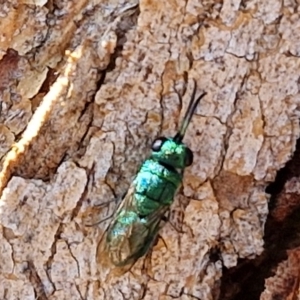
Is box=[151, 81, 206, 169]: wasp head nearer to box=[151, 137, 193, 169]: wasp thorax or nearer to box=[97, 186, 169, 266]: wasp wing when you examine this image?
box=[151, 137, 193, 169]: wasp thorax

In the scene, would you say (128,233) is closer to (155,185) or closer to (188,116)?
(155,185)

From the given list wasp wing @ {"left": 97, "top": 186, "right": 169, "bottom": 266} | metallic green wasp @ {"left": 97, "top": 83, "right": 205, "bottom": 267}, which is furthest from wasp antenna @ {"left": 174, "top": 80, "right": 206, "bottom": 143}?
wasp wing @ {"left": 97, "top": 186, "right": 169, "bottom": 266}

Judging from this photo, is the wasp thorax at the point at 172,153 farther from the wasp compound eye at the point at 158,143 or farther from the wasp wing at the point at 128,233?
the wasp wing at the point at 128,233

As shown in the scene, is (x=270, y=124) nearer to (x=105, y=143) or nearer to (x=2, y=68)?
(x=105, y=143)

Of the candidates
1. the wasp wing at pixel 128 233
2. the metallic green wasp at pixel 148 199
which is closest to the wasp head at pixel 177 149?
the metallic green wasp at pixel 148 199

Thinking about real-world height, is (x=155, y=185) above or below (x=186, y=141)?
below

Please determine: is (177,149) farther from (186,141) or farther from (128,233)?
(128,233)

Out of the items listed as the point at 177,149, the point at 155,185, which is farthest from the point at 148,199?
the point at 177,149

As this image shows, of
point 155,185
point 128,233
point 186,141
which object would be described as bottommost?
point 128,233

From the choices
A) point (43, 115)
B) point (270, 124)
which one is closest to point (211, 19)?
point (270, 124)
